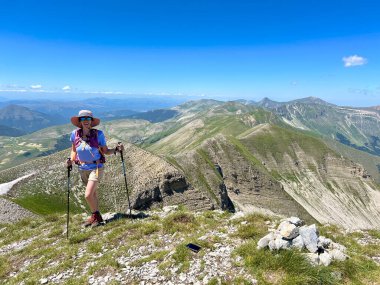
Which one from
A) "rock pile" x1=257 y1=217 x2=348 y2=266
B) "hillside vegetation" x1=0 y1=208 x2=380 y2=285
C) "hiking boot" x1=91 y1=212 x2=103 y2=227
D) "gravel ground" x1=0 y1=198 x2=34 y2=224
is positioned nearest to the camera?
"hillside vegetation" x1=0 y1=208 x2=380 y2=285

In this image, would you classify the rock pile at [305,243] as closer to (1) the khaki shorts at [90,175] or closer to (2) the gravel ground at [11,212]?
(1) the khaki shorts at [90,175]

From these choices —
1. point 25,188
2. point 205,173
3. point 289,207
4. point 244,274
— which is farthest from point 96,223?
point 289,207

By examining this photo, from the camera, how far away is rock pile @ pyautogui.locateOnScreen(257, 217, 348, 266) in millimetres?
11594

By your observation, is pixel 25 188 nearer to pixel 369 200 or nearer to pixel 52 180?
pixel 52 180

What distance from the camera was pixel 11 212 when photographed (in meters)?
43.0

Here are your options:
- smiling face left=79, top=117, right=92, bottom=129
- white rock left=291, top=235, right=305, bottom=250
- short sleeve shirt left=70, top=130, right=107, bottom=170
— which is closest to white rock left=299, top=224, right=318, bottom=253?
white rock left=291, top=235, right=305, bottom=250

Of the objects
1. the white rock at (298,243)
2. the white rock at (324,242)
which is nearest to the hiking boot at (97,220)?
the white rock at (298,243)

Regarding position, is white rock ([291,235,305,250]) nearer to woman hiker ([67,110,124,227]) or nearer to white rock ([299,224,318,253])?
white rock ([299,224,318,253])

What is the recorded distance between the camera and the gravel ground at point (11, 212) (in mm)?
41747

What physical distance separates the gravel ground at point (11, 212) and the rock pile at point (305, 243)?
40771 millimetres

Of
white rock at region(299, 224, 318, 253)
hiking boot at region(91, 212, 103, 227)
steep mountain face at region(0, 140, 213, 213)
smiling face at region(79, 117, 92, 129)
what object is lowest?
steep mountain face at region(0, 140, 213, 213)

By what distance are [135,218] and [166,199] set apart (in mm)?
58360

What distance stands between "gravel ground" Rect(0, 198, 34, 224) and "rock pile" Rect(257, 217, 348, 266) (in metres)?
40.8

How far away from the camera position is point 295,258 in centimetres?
1107
